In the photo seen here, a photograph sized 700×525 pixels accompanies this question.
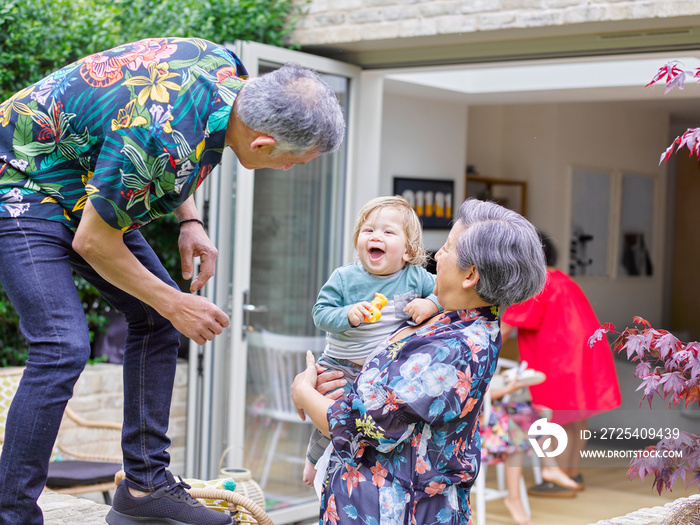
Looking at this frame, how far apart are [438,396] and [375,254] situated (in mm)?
563

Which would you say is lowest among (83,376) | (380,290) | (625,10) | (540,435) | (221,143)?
(540,435)

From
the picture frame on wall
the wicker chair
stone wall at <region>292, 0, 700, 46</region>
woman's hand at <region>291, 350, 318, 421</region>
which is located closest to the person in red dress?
stone wall at <region>292, 0, 700, 46</region>

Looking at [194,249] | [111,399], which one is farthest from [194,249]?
[111,399]

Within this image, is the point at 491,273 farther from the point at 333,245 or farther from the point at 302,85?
the point at 333,245

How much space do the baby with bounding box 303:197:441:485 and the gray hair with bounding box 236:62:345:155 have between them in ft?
1.45

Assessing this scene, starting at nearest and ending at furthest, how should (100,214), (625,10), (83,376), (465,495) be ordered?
(100,214) < (465,495) < (625,10) < (83,376)

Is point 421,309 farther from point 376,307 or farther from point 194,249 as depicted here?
point 194,249

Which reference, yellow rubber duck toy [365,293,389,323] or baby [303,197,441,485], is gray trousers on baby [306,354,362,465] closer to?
baby [303,197,441,485]

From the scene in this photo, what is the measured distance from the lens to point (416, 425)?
1.76 meters

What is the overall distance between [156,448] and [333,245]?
111 inches

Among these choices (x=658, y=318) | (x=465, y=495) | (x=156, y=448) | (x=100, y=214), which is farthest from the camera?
(x=658, y=318)

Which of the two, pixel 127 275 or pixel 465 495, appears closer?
pixel 127 275

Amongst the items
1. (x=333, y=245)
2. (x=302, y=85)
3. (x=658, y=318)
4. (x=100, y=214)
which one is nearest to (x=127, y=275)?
(x=100, y=214)

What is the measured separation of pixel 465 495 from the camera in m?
1.88
